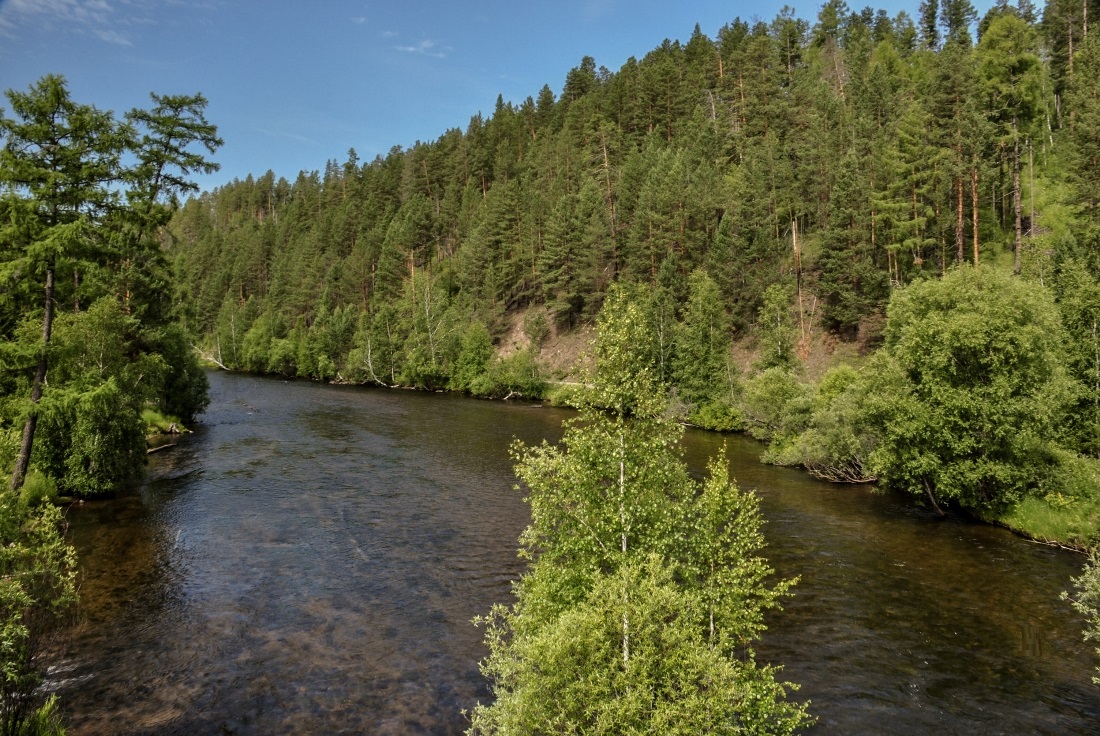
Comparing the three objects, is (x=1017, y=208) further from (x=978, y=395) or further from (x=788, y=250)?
(x=978, y=395)

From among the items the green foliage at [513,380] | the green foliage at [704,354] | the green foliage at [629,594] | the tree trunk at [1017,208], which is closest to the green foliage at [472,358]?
the green foliage at [513,380]

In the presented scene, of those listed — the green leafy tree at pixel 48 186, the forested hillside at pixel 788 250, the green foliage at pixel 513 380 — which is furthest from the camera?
the green foliage at pixel 513 380

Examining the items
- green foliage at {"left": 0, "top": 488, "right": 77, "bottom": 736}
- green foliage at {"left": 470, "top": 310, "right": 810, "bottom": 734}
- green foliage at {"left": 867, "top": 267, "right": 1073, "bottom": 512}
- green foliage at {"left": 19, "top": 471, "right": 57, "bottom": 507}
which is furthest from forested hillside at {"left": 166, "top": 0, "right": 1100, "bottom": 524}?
green foliage at {"left": 0, "top": 488, "right": 77, "bottom": 736}

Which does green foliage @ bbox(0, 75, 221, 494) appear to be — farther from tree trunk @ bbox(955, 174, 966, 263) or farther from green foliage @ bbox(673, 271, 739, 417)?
tree trunk @ bbox(955, 174, 966, 263)

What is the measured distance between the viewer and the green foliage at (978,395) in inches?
1068

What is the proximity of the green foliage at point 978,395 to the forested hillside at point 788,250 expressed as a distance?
0.13 metres

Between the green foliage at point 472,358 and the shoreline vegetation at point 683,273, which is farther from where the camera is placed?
the green foliage at point 472,358

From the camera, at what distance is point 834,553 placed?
2516cm

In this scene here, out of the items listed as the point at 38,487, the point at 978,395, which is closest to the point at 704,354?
the point at 978,395

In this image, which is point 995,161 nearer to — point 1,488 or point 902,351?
point 902,351

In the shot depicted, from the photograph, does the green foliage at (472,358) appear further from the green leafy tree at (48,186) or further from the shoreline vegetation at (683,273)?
the green leafy tree at (48,186)

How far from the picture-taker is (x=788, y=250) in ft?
226

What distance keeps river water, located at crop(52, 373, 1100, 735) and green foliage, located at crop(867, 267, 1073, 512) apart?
294 centimetres

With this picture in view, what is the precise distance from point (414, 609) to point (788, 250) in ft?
206
